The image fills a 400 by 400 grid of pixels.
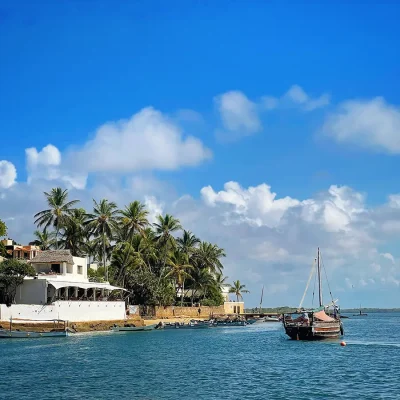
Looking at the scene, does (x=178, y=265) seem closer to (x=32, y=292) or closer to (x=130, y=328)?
(x=130, y=328)

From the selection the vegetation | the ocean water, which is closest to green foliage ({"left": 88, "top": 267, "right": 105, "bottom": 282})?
the vegetation

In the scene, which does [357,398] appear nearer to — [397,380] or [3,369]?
[397,380]

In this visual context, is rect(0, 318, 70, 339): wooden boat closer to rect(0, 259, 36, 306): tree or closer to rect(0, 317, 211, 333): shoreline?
rect(0, 317, 211, 333): shoreline

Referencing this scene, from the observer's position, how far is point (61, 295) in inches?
2960

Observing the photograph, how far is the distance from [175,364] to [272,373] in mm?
7818

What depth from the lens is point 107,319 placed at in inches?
3068

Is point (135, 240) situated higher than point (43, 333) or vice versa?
point (135, 240)

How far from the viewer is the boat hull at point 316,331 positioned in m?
60.3

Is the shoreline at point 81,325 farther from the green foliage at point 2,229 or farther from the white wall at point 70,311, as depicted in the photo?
the green foliage at point 2,229

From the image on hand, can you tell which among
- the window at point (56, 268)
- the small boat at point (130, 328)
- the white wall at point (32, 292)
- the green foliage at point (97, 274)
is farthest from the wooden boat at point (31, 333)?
the green foliage at point (97, 274)

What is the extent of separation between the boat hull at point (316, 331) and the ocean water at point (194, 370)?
4.44 feet

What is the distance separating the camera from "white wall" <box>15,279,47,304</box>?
6919 cm

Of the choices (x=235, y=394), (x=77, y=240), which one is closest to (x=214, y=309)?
(x=77, y=240)

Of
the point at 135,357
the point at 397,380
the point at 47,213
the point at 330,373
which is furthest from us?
the point at 47,213
